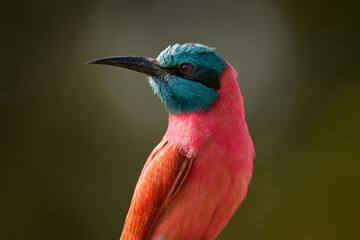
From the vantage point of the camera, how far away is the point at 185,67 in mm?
2629

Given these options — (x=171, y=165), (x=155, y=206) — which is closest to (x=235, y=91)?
(x=171, y=165)

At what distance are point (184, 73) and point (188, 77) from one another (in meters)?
0.04

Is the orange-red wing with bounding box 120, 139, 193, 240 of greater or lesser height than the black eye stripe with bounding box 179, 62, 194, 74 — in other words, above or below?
below

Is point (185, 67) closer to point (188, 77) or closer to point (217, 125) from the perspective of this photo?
point (188, 77)

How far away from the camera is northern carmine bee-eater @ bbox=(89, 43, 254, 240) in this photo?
7.42ft

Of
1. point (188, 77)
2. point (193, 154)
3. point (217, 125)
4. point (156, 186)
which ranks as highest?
point (188, 77)

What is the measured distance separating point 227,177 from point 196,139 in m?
0.26

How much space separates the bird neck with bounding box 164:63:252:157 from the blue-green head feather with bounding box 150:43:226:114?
0.05 m

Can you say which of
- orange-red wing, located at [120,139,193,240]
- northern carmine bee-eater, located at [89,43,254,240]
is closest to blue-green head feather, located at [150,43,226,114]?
northern carmine bee-eater, located at [89,43,254,240]

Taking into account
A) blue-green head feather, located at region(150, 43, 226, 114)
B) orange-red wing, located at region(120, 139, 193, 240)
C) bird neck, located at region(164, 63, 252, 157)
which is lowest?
orange-red wing, located at region(120, 139, 193, 240)

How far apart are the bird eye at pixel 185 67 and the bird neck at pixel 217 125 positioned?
0.65 feet

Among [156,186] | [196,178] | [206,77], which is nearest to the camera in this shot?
[196,178]

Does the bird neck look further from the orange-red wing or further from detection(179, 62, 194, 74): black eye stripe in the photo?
detection(179, 62, 194, 74): black eye stripe

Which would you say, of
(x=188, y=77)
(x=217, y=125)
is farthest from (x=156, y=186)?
(x=188, y=77)
